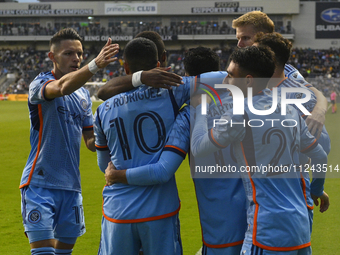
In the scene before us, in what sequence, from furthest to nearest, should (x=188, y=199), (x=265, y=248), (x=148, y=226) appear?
1. (x=188, y=199)
2. (x=148, y=226)
3. (x=265, y=248)

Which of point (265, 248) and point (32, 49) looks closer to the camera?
point (265, 248)

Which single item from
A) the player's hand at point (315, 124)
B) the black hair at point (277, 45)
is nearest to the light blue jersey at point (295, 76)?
the black hair at point (277, 45)

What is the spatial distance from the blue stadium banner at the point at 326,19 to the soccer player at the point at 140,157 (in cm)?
5377

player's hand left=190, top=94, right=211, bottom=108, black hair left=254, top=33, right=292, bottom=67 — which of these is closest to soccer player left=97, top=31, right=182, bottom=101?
player's hand left=190, top=94, right=211, bottom=108

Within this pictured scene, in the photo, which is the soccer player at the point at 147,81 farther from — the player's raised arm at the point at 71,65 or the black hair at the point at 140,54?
the player's raised arm at the point at 71,65

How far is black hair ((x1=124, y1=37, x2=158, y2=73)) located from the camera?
2822 mm

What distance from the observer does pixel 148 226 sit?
2.75 metres

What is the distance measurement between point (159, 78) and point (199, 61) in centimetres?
39

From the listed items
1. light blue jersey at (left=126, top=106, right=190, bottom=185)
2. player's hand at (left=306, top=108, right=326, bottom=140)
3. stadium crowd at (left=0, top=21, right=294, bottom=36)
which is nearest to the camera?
light blue jersey at (left=126, top=106, right=190, bottom=185)

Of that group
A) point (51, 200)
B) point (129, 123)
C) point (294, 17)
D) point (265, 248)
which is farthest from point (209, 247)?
point (294, 17)

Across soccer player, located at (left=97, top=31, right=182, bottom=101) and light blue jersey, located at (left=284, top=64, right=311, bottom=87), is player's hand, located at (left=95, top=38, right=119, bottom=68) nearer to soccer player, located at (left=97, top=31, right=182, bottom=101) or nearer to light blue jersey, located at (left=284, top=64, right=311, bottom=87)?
soccer player, located at (left=97, top=31, right=182, bottom=101)

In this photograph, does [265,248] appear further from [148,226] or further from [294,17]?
[294,17]

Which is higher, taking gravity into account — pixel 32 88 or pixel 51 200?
pixel 32 88

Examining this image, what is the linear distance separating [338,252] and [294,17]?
172ft
